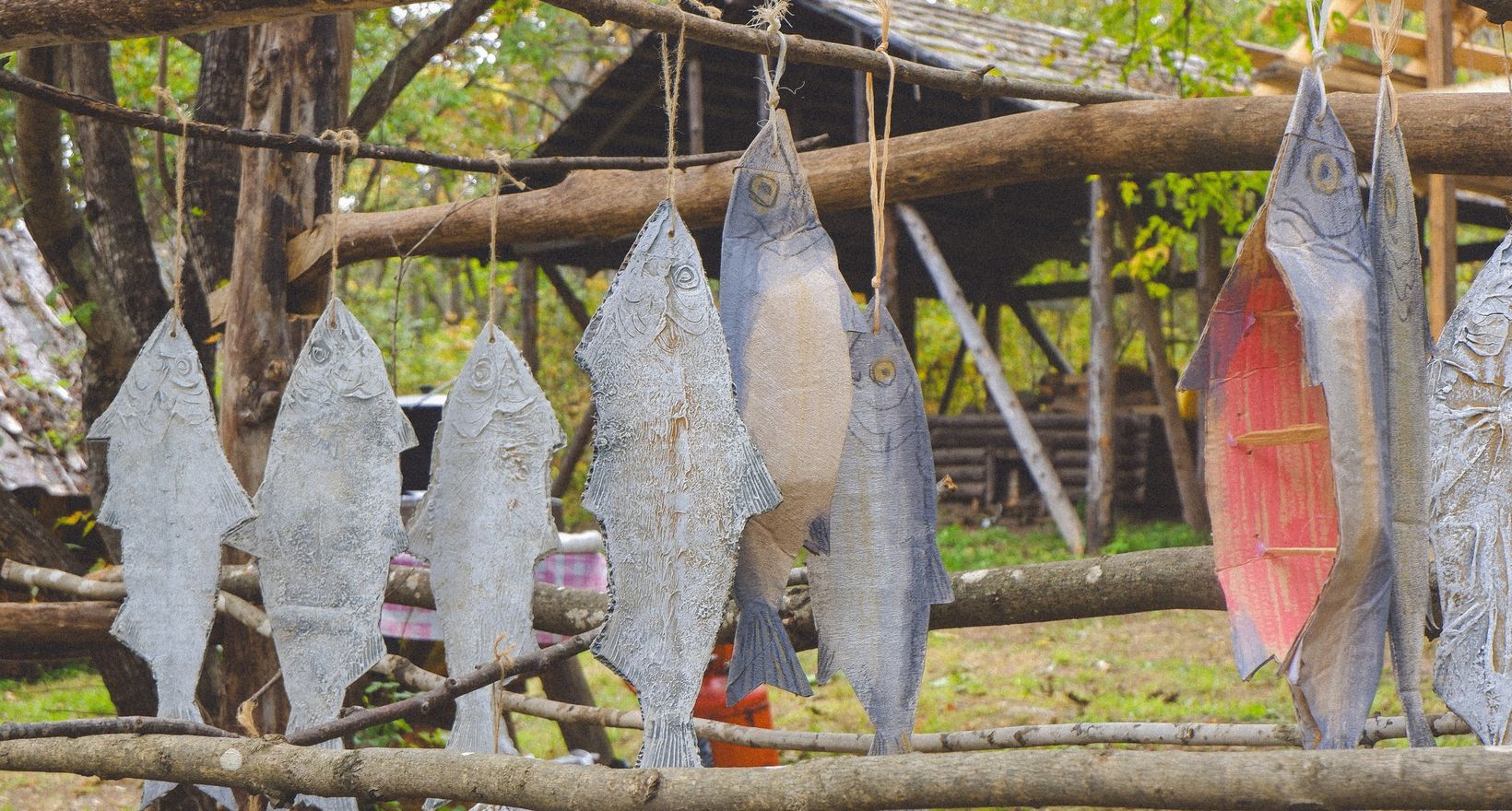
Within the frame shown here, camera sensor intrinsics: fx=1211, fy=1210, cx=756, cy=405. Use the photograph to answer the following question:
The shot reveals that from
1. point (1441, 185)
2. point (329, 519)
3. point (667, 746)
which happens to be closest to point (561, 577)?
point (329, 519)

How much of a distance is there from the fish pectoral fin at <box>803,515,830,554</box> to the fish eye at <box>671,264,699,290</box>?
0.38 meters

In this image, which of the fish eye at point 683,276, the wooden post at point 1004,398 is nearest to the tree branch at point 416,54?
the fish eye at point 683,276

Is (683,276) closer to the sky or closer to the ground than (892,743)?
closer to the sky

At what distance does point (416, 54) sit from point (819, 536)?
335 cm

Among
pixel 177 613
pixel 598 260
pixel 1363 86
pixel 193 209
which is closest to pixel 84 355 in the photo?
pixel 193 209

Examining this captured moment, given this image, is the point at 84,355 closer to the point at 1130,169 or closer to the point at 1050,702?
the point at 1130,169

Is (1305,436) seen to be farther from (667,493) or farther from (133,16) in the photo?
(133,16)

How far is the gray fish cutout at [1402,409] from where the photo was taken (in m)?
1.59

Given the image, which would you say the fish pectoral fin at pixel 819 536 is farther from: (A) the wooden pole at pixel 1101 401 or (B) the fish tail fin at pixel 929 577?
(A) the wooden pole at pixel 1101 401

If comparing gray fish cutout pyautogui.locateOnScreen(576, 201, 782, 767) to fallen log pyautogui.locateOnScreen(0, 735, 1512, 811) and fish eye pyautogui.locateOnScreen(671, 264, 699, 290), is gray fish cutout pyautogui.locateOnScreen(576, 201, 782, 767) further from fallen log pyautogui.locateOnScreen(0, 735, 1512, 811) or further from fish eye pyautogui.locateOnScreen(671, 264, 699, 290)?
fallen log pyautogui.locateOnScreen(0, 735, 1512, 811)

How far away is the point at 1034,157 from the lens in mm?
2305

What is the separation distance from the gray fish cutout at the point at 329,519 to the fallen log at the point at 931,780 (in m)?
0.22

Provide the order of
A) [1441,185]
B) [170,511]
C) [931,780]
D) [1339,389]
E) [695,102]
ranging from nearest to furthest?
[931,780], [1339,389], [170,511], [1441,185], [695,102]

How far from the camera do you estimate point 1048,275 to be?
19281 millimetres
